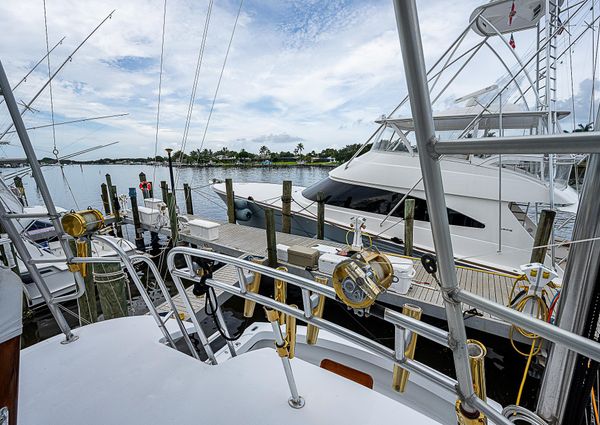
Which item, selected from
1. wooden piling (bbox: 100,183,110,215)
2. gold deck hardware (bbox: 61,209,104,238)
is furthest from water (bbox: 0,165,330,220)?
gold deck hardware (bbox: 61,209,104,238)

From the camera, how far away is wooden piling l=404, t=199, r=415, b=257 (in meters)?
5.91

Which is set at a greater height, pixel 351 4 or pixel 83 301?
pixel 351 4

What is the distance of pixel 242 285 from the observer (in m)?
1.52

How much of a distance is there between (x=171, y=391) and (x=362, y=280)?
4.62 feet

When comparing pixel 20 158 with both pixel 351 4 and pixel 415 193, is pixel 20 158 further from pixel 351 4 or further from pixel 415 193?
pixel 415 193

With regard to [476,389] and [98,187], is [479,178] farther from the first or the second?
[98,187]

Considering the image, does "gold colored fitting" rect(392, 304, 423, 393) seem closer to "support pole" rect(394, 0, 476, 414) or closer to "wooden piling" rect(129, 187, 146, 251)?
"support pole" rect(394, 0, 476, 414)

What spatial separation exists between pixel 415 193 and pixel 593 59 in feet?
11.2

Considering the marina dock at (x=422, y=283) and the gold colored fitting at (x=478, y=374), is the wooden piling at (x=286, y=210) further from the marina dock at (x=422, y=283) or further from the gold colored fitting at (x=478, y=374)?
the gold colored fitting at (x=478, y=374)

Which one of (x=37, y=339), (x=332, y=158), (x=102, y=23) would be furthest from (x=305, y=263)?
(x=332, y=158)

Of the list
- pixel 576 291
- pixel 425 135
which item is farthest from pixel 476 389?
pixel 425 135

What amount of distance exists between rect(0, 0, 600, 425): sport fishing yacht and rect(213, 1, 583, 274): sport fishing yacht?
392cm

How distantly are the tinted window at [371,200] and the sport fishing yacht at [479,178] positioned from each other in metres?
0.02

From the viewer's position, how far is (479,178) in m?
6.15
